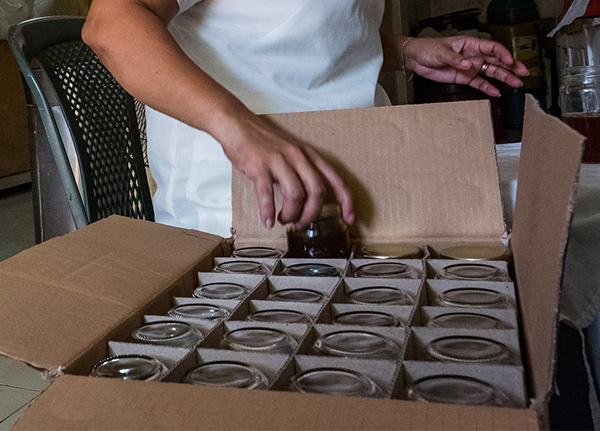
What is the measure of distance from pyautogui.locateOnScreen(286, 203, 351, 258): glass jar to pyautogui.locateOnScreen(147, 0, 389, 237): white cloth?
0.28 m

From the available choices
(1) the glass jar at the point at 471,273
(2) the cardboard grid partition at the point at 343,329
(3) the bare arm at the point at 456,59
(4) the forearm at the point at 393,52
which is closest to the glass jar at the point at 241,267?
(2) the cardboard grid partition at the point at 343,329

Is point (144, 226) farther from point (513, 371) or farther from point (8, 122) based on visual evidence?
point (8, 122)

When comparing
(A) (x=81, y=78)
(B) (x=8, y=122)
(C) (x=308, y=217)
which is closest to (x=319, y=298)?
(C) (x=308, y=217)

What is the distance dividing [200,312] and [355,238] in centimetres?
33

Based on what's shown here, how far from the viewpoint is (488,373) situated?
1.59 feet

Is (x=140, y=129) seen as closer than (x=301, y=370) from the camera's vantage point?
No

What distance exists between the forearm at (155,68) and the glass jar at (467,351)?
38cm

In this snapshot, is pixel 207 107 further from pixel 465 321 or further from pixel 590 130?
pixel 590 130

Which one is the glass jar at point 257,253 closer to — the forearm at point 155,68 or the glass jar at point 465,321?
the forearm at point 155,68

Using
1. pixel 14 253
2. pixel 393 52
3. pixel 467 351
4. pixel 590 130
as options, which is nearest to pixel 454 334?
pixel 467 351

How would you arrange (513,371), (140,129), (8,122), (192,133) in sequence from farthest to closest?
→ (8,122)
(140,129)
(192,133)
(513,371)

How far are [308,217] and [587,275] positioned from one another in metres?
0.37

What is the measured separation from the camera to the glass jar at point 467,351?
52 centimetres

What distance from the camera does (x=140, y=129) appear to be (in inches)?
59.4
